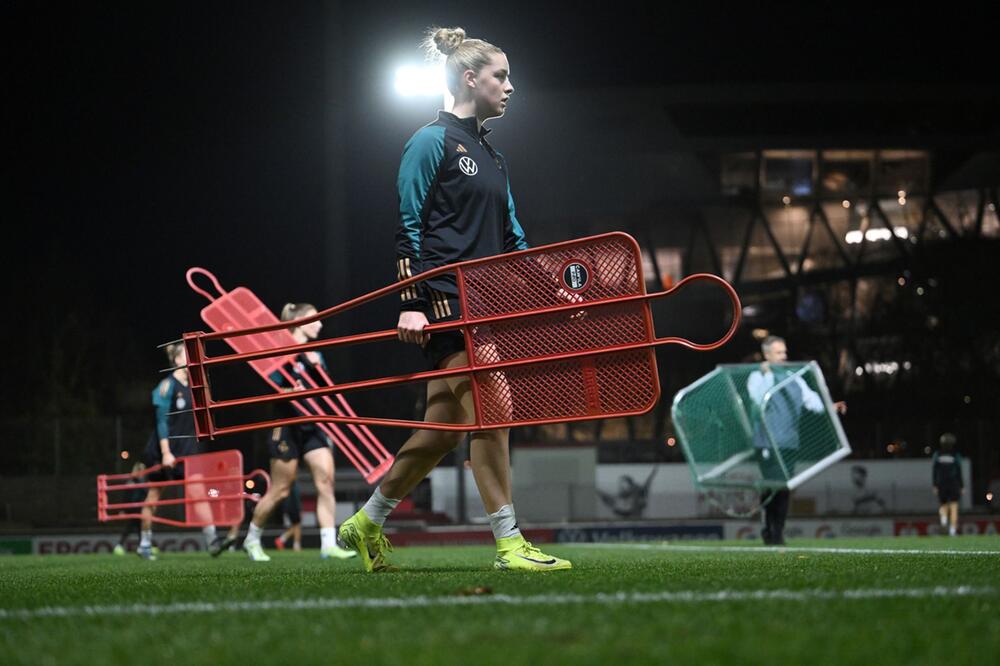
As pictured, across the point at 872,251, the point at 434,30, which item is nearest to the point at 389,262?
the point at 434,30

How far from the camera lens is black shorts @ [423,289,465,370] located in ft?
16.1

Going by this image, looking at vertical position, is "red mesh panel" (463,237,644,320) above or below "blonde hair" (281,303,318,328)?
below

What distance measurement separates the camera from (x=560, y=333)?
480cm

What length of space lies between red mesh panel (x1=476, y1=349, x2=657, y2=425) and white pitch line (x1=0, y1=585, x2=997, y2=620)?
129 cm

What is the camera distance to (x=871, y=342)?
181 feet

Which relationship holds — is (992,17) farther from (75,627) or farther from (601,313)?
(75,627)

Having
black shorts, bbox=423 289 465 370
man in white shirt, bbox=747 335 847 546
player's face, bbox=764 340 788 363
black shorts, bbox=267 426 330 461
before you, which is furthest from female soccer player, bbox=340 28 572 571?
player's face, bbox=764 340 788 363

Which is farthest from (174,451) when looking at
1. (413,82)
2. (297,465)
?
(413,82)

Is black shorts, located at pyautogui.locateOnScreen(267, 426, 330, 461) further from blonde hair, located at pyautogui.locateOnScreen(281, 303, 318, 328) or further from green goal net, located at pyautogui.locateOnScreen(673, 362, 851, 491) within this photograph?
green goal net, located at pyautogui.locateOnScreen(673, 362, 851, 491)

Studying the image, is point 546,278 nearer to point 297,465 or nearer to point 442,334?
point 442,334

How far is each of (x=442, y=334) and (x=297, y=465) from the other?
16.7 feet

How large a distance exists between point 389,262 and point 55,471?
9.63 m

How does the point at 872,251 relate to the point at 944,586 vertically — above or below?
above

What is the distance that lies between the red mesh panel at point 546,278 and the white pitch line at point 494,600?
5.09 feet
